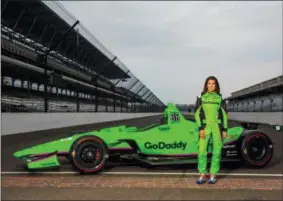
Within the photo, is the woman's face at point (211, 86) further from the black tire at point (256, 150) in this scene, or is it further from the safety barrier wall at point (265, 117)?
the safety barrier wall at point (265, 117)

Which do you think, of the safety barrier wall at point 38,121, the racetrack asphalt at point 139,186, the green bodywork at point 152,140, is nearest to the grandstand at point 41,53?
the safety barrier wall at point 38,121

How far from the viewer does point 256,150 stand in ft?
23.1

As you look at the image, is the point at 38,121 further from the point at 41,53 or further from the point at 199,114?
the point at 199,114

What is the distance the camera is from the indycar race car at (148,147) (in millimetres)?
6414

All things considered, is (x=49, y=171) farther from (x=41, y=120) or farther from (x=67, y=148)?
(x=41, y=120)

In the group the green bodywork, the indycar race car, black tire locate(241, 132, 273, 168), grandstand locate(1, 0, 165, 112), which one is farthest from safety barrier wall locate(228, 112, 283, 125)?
the green bodywork

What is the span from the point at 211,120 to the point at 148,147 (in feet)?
5.02

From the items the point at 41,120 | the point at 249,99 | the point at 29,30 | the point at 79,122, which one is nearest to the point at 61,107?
the point at 79,122

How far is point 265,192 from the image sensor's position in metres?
5.03

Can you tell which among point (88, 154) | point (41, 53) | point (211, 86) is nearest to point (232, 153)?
point (211, 86)

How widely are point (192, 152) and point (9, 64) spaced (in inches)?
505

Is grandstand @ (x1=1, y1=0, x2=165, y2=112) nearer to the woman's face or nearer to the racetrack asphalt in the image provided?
the racetrack asphalt

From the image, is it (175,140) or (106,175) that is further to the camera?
(175,140)

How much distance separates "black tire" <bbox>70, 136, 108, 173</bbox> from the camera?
250 inches
